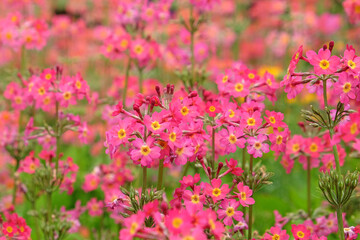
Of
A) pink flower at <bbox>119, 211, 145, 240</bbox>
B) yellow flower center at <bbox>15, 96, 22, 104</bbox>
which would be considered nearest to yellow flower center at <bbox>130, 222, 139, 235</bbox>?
pink flower at <bbox>119, 211, 145, 240</bbox>

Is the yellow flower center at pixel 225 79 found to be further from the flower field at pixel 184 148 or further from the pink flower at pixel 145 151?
the pink flower at pixel 145 151

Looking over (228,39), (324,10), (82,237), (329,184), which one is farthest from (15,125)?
(324,10)

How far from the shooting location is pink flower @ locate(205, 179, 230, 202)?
2.42m

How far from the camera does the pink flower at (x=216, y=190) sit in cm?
242

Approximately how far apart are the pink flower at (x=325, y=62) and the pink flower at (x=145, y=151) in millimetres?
915

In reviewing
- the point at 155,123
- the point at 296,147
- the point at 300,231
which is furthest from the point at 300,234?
the point at 155,123

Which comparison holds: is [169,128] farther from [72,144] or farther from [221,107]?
[72,144]

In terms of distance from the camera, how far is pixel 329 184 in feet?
8.14

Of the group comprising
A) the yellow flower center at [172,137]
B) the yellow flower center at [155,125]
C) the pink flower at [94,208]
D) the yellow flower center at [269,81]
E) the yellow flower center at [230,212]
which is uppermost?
the yellow flower center at [269,81]

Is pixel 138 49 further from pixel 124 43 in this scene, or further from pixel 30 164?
pixel 30 164

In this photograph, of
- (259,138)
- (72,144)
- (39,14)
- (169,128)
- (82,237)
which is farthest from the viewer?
(39,14)

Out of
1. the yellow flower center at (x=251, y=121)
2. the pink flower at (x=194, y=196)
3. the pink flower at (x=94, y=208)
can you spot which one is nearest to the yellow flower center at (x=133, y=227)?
the pink flower at (x=194, y=196)

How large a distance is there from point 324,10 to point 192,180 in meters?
8.62

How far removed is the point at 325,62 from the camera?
8.06ft
